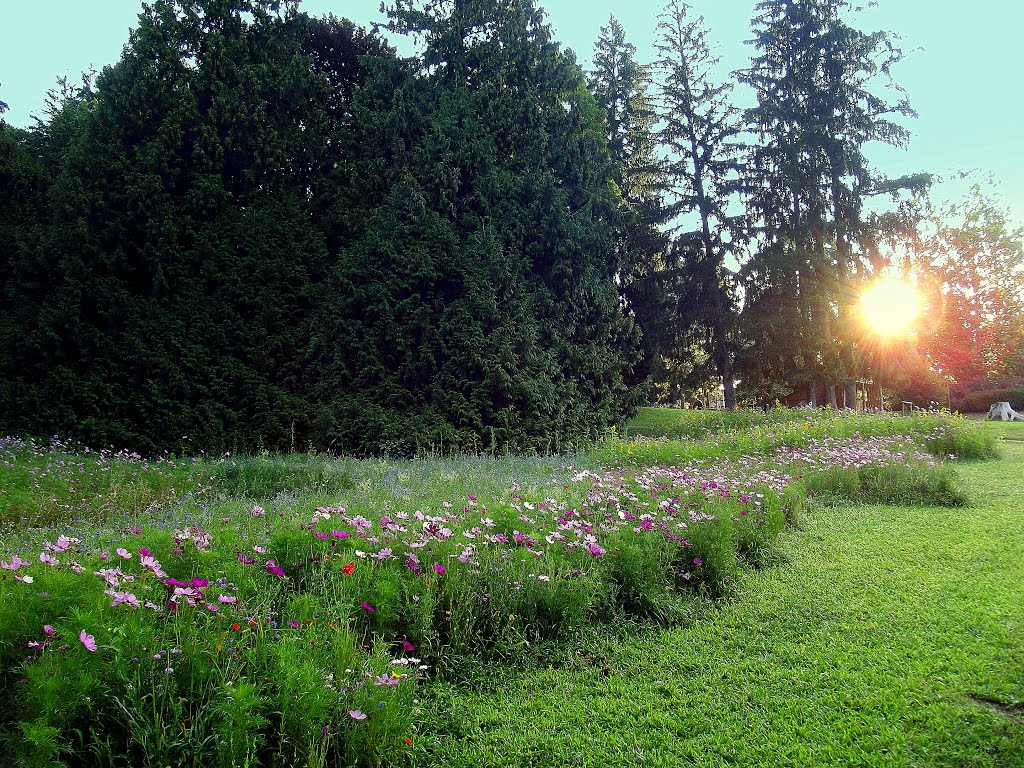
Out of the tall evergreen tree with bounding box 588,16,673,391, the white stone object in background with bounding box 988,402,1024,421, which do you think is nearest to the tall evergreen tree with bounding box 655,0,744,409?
the tall evergreen tree with bounding box 588,16,673,391

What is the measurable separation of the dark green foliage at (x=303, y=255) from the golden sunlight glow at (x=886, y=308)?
430 inches

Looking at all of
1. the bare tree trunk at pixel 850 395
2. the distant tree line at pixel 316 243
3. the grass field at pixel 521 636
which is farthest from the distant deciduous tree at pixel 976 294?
the grass field at pixel 521 636

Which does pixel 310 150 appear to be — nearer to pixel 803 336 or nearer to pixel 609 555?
pixel 609 555

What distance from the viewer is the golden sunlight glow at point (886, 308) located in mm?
18875

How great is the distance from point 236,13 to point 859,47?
707 inches

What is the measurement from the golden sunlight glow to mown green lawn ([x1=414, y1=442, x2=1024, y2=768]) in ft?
54.8

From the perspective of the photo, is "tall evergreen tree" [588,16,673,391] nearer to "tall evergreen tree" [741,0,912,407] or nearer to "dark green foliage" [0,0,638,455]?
"tall evergreen tree" [741,0,912,407]

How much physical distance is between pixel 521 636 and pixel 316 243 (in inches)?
419

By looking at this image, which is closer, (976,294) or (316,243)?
(316,243)

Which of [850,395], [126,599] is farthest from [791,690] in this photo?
[850,395]

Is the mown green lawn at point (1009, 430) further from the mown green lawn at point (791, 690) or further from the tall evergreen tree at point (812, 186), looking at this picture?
the mown green lawn at point (791, 690)

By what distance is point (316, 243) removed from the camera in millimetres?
12164

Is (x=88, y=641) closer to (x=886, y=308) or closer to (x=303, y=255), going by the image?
(x=303, y=255)

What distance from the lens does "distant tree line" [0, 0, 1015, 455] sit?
36.3 ft
